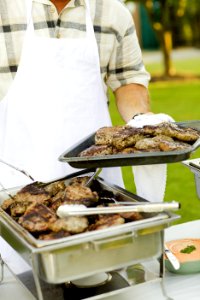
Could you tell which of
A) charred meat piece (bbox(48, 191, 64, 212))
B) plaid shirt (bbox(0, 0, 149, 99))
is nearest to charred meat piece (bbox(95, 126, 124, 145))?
charred meat piece (bbox(48, 191, 64, 212))

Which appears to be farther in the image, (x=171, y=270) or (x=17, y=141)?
(x=17, y=141)

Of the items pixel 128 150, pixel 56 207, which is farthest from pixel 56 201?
pixel 128 150

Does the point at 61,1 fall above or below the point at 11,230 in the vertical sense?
above

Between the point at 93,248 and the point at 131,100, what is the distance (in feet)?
3.98

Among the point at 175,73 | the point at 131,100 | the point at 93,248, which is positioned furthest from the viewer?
the point at 175,73

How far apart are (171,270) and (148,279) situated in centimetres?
22

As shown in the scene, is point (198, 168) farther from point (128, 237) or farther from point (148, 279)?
point (128, 237)

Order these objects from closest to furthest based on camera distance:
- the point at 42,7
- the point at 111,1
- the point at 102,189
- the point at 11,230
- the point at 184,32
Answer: the point at 11,230
the point at 102,189
the point at 42,7
the point at 111,1
the point at 184,32

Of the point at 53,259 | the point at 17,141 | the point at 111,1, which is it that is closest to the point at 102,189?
the point at 53,259

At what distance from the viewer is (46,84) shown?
2.24 meters

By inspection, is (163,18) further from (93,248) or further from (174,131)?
(93,248)

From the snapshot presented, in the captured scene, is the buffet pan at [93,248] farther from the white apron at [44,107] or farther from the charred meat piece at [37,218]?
the white apron at [44,107]

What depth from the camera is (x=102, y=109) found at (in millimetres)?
2346

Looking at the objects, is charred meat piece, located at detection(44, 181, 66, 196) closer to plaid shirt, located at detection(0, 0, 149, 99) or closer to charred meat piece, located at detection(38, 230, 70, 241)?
charred meat piece, located at detection(38, 230, 70, 241)
